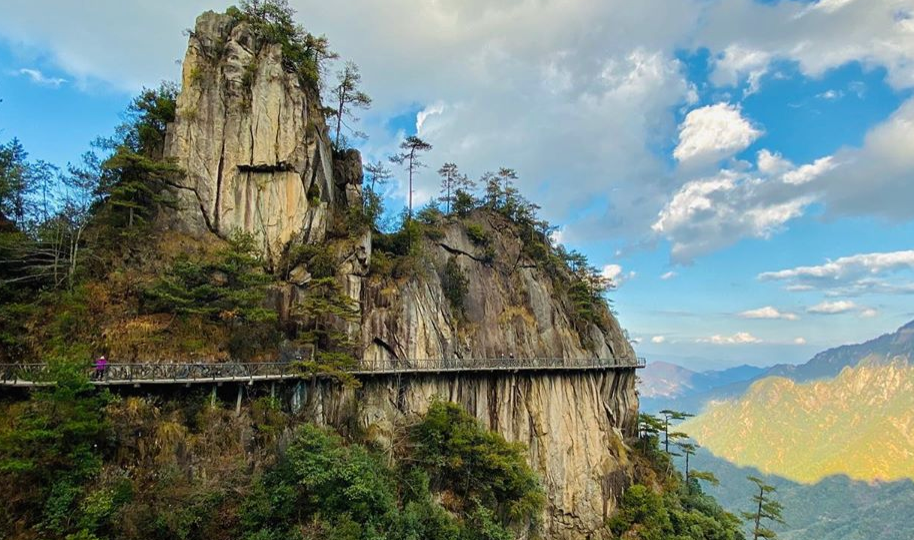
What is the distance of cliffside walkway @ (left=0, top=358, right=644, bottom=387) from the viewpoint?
1752 cm

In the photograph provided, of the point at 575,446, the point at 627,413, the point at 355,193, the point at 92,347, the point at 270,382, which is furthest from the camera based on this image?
the point at 627,413

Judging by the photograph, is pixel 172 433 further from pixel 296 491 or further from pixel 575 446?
pixel 575 446

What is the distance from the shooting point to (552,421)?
3762cm

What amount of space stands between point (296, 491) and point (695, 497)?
40053 mm

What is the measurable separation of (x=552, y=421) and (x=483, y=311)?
33.2 feet

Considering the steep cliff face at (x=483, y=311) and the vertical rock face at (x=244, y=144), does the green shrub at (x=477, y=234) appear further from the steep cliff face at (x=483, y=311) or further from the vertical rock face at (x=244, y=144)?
the vertical rock face at (x=244, y=144)

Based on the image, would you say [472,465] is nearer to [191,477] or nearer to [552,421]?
[552,421]

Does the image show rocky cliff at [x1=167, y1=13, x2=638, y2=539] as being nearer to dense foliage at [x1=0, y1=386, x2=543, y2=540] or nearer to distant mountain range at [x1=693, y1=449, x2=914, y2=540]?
dense foliage at [x1=0, y1=386, x2=543, y2=540]

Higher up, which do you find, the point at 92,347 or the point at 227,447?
the point at 92,347

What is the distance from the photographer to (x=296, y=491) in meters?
18.8

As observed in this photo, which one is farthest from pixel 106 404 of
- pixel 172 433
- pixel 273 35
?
pixel 273 35

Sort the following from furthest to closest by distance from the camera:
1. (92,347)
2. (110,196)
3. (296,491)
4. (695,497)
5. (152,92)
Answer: (695,497), (152,92), (110,196), (92,347), (296,491)

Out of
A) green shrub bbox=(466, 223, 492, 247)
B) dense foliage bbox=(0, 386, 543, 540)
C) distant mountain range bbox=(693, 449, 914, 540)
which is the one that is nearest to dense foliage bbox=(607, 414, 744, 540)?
dense foliage bbox=(0, 386, 543, 540)

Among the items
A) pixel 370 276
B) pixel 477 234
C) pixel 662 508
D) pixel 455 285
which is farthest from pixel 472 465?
pixel 662 508
